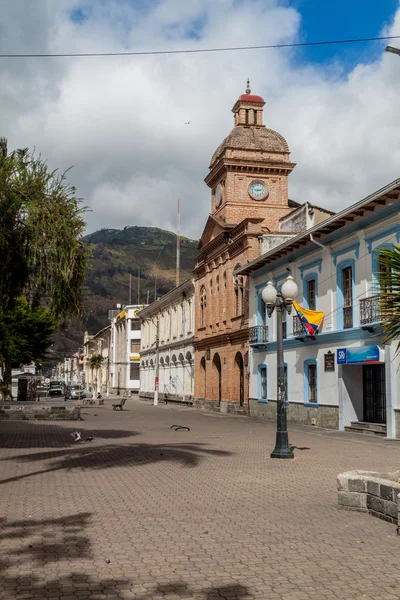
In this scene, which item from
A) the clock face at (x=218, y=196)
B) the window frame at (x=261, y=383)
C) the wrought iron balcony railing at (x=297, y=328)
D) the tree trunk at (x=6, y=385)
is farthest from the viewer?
the tree trunk at (x=6, y=385)

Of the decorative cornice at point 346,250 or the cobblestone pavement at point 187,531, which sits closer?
the cobblestone pavement at point 187,531

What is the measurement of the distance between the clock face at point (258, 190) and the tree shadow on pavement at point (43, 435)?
22.2 m

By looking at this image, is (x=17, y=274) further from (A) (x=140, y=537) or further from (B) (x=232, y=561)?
(B) (x=232, y=561)

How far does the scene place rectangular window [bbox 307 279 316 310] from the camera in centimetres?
2805

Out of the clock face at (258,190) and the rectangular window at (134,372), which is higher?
the clock face at (258,190)

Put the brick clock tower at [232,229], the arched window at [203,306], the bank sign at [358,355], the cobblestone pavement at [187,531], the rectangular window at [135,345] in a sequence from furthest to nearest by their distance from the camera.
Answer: the rectangular window at [135,345]
the arched window at [203,306]
the brick clock tower at [232,229]
the bank sign at [358,355]
the cobblestone pavement at [187,531]

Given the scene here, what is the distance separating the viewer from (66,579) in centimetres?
592

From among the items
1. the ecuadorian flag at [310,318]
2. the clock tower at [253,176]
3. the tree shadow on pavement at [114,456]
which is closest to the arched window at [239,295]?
the clock tower at [253,176]

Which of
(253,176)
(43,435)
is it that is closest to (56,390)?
(253,176)

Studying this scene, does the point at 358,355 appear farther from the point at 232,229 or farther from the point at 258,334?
the point at 232,229

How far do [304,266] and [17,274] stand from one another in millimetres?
15820

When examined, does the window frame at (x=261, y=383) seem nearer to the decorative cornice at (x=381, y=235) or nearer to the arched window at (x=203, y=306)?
the decorative cornice at (x=381, y=235)

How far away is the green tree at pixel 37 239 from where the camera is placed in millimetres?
15031

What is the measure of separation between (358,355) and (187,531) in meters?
16.3
